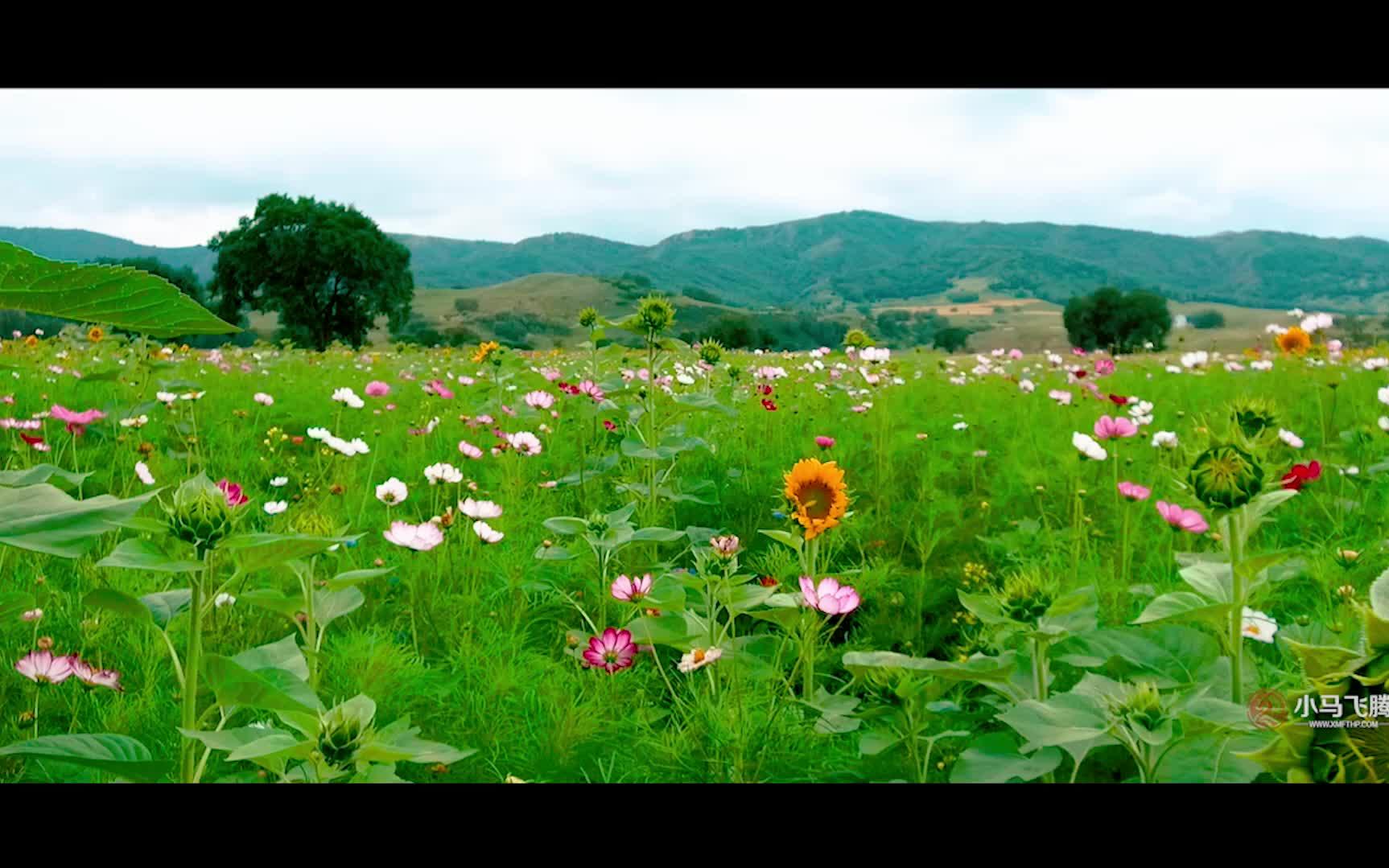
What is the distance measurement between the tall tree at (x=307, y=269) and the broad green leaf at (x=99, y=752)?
90.8 ft

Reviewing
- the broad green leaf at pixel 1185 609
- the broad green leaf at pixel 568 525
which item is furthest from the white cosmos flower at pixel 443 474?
the broad green leaf at pixel 1185 609

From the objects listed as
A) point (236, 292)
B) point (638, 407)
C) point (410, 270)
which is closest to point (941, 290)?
point (410, 270)

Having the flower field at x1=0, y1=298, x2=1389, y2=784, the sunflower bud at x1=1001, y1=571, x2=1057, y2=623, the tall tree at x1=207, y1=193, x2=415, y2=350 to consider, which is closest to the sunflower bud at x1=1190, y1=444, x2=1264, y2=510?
the flower field at x1=0, y1=298, x2=1389, y2=784

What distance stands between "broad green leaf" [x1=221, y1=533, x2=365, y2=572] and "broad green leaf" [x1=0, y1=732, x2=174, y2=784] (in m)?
0.22

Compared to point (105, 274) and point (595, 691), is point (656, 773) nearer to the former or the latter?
point (595, 691)

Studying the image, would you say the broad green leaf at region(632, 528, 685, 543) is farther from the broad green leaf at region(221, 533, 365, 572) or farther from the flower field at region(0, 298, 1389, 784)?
the broad green leaf at region(221, 533, 365, 572)

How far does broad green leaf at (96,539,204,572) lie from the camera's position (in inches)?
36.1

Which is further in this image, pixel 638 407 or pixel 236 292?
pixel 236 292

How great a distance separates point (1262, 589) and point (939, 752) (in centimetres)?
66

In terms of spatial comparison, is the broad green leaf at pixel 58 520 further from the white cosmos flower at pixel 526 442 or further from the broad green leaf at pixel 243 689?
the white cosmos flower at pixel 526 442

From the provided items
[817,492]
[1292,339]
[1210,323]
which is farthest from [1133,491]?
[1210,323]

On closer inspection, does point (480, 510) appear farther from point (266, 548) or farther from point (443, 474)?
point (266, 548)
